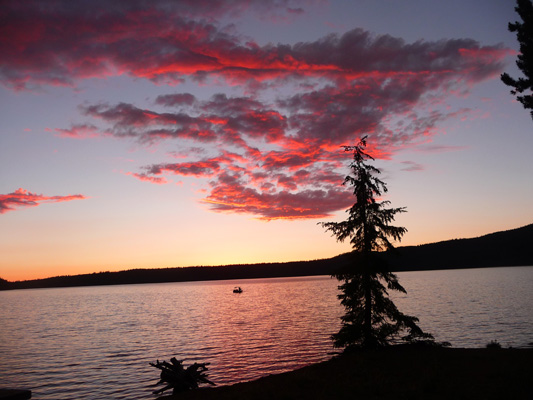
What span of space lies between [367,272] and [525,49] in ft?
54.6

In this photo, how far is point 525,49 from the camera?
2283 centimetres

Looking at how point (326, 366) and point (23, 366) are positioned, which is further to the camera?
A: point (23, 366)

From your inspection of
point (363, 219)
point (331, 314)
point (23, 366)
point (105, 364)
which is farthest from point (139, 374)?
point (331, 314)

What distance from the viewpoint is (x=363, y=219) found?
26.6 metres

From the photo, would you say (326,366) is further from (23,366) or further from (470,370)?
(23,366)

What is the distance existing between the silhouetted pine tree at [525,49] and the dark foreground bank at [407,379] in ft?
50.1

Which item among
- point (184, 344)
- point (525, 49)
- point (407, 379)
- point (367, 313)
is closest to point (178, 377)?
point (367, 313)

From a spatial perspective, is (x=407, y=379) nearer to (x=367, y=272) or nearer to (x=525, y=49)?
(x=367, y=272)

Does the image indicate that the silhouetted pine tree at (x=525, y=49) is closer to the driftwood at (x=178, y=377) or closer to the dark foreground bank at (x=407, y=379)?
the dark foreground bank at (x=407, y=379)

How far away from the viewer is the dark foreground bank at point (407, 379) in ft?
51.7

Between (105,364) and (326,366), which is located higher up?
(326,366)

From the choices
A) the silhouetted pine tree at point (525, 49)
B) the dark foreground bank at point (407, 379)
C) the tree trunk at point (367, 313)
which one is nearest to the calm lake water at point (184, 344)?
the tree trunk at point (367, 313)

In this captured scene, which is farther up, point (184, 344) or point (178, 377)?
point (178, 377)

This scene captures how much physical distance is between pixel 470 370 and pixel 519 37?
64.3ft
